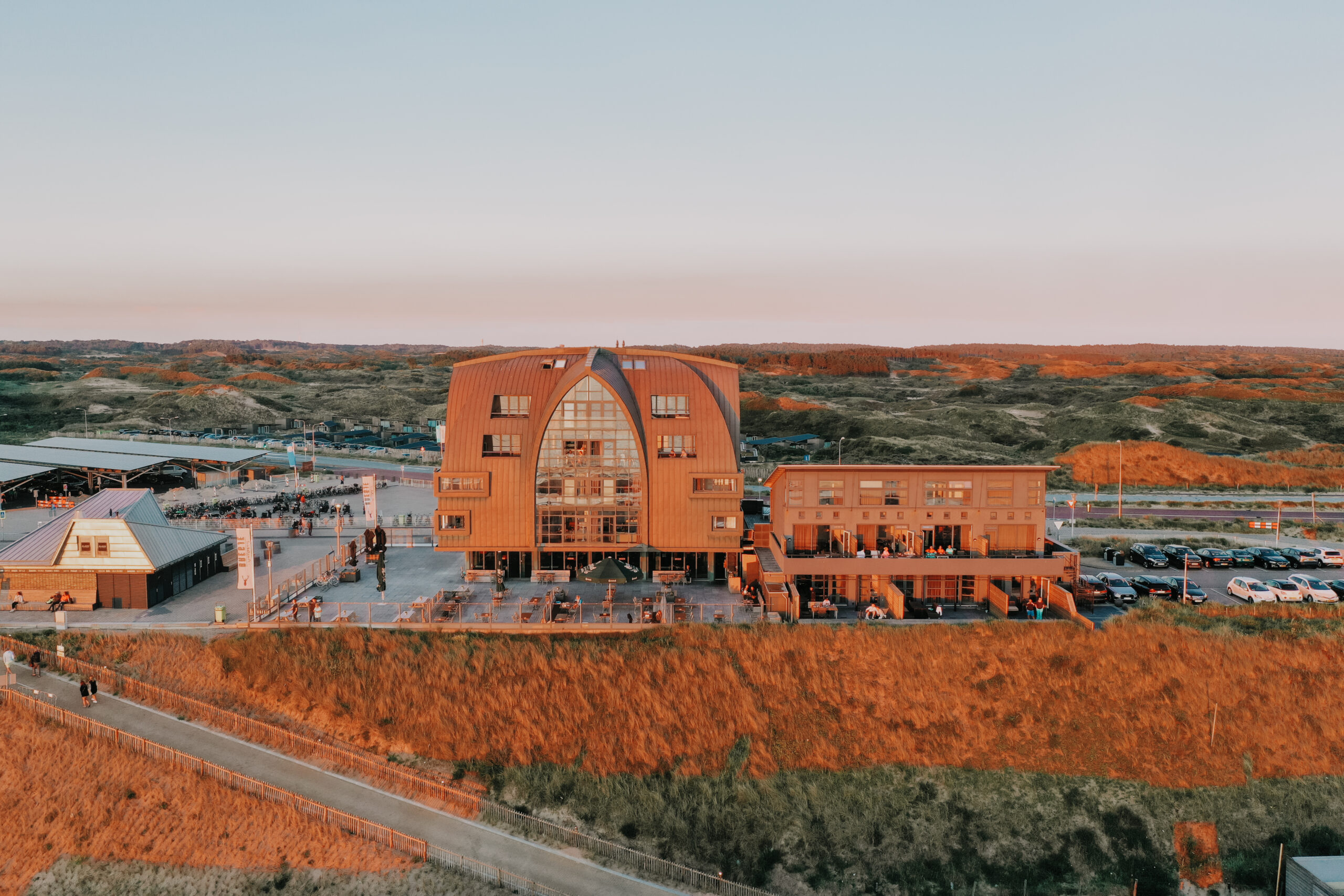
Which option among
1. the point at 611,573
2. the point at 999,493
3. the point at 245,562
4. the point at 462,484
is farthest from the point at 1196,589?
the point at 245,562

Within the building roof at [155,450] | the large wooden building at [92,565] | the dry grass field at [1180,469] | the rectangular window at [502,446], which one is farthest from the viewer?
the dry grass field at [1180,469]

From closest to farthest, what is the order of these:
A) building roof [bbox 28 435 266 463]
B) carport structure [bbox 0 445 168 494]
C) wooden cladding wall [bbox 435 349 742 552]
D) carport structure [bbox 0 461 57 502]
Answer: wooden cladding wall [bbox 435 349 742 552]
carport structure [bbox 0 461 57 502]
carport structure [bbox 0 445 168 494]
building roof [bbox 28 435 266 463]

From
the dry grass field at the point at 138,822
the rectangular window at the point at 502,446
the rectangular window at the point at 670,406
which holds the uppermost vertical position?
the rectangular window at the point at 670,406

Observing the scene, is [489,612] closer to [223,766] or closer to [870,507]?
[223,766]

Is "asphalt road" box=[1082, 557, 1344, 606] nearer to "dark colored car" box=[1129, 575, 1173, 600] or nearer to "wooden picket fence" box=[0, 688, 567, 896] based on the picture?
"dark colored car" box=[1129, 575, 1173, 600]

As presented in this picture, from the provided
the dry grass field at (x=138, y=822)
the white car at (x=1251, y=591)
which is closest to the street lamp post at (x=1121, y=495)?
the white car at (x=1251, y=591)

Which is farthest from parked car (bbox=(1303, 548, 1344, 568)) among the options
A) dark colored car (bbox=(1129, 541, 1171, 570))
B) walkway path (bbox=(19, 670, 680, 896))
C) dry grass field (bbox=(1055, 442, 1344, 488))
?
walkway path (bbox=(19, 670, 680, 896))

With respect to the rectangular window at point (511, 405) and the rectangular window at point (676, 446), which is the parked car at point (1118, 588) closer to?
the rectangular window at point (676, 446)
